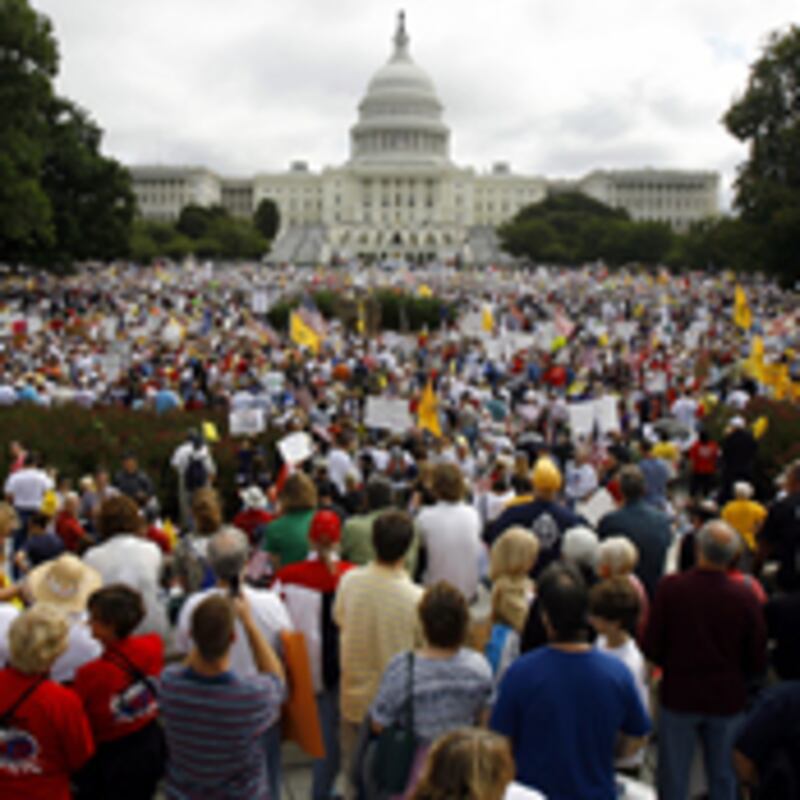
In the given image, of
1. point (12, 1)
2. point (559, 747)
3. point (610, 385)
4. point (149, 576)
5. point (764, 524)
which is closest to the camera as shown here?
point (559, 747)

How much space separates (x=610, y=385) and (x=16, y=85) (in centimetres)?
2267

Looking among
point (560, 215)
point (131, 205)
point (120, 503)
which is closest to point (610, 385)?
point (120, 503)

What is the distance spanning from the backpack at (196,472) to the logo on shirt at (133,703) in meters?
5.69

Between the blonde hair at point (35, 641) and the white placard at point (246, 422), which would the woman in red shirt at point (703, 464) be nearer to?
the white placard at point (246, 422)

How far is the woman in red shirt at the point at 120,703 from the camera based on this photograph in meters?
3.50

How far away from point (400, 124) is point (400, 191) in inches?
346

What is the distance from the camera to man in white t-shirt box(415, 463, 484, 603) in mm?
5520

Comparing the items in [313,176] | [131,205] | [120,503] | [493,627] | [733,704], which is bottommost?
[733,704]

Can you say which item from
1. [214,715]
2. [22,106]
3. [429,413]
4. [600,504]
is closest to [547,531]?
[600,504]

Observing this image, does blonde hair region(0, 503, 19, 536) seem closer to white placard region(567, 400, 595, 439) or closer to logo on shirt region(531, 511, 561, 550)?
logo on shirt region(531, 511, 561, 550)

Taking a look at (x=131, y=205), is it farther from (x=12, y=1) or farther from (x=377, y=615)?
(x=377, y=615)

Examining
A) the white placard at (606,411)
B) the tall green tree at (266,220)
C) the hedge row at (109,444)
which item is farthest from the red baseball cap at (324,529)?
the tall green tree at (266,220)

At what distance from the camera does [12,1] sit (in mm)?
29469

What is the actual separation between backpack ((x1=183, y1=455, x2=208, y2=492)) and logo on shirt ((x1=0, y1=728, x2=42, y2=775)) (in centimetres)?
590
